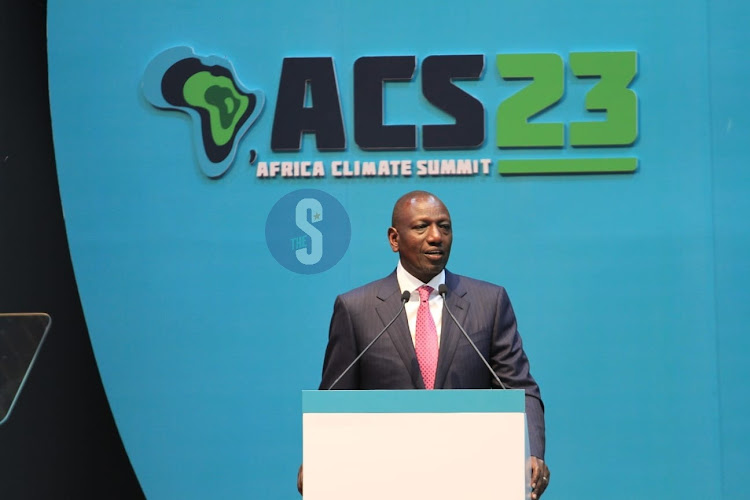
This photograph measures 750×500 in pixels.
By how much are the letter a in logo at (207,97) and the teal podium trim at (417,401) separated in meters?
2.56

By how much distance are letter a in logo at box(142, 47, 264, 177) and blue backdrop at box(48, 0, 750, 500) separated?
41mm

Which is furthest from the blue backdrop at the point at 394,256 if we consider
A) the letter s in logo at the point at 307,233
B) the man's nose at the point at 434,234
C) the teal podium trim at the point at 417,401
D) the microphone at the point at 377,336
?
the teal podium trim at the point at 417,401

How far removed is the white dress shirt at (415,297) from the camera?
3.73m

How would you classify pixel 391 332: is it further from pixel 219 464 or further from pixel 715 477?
pixel 715 477

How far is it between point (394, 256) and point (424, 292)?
4.86ft

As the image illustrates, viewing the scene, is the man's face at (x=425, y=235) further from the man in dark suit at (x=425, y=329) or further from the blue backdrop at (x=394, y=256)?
the blue backdrop at (x=394, y=256)

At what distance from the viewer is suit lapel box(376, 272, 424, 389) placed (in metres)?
3.63

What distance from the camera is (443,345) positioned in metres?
3.63

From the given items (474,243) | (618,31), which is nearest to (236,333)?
(474,243)

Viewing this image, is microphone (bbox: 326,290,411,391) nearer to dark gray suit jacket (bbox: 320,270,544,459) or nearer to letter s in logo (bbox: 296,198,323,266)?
dark gray suit jacket (bbox: 320,270,544,459)

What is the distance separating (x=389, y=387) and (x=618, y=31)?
237cm

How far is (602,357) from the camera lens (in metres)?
5.14

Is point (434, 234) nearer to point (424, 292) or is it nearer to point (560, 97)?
point (424, 292)

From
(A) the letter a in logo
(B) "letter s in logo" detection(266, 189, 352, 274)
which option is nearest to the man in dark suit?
(B) "letter s in logo" detection(266, 189, 352, 274)
